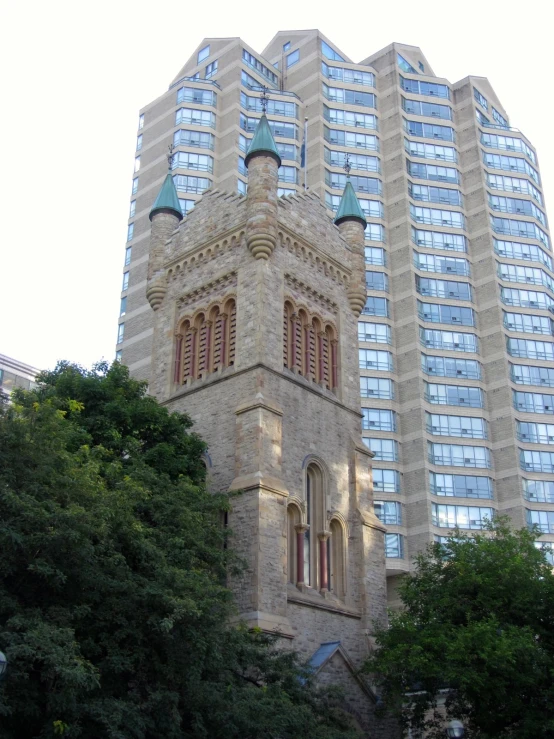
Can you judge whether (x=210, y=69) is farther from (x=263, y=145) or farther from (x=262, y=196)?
(x=262, y=196)

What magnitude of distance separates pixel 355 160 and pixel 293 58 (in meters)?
14.3

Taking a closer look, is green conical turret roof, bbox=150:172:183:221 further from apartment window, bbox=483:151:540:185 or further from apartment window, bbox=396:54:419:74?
apartment window, bbox=396:54:419:74

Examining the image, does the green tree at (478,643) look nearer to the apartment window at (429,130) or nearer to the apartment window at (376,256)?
the apartment window at (376,256)

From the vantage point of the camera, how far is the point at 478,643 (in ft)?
76.4

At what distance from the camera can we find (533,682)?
23.2 meters

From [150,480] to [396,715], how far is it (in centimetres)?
1015

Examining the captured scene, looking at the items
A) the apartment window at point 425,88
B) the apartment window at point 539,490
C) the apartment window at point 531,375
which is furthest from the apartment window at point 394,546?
the apartment window at point 425,88

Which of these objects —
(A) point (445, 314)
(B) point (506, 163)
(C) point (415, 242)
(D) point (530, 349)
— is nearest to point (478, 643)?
(A) point (445, 314)

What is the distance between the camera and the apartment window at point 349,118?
252ft

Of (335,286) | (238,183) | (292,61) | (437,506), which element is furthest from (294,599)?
(292,61)

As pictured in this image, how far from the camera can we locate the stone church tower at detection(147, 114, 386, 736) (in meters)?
27.7

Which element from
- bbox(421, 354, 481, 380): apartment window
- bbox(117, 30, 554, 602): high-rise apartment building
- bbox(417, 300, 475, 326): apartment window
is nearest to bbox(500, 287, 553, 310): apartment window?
bbox(117, 30, 554, 602): high-rise apartment building

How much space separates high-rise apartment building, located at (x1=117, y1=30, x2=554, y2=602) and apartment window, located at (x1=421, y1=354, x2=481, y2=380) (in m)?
0.16

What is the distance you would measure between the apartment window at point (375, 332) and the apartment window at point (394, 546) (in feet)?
49.7
